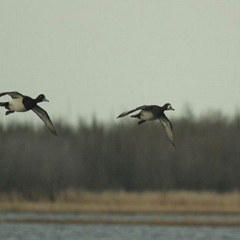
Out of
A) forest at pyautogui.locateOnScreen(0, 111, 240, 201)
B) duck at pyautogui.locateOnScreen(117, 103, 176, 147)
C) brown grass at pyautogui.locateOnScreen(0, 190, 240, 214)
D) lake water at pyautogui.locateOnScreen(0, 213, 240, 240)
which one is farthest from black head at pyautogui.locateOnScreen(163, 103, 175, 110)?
forest at pyautogui.locateOnScreen(0, 111, 240, 201)

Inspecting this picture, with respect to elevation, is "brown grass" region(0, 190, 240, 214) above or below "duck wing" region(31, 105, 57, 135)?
below

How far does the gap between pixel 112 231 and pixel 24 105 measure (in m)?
24.5

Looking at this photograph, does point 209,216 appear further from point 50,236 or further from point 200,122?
point 200,122

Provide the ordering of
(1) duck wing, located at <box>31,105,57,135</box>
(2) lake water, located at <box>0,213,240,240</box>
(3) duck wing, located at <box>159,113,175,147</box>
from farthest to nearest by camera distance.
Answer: (2) lake water, located at <box>0,213,240,240</box> < (3) duck wing, located at <box>159,113,175,147</box> < (1) duck wing, located at <box>31,105,57,135</box>

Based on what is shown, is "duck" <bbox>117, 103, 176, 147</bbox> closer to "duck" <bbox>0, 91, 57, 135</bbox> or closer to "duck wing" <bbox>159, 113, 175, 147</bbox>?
"duck wing" <bbox>159, 113, 175, 147</bbox>

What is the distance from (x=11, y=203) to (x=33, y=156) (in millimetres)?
4670

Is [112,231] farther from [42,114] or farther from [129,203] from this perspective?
[42,114]

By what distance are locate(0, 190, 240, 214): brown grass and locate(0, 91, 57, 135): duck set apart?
26113 mm

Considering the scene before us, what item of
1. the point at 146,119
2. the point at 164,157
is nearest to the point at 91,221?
the point at 164,157

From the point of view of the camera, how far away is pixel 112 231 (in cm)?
3052

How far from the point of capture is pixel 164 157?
46.2 m

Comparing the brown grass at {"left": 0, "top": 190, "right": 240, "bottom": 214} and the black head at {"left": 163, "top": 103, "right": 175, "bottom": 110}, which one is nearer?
the black head at {"left": 163, "top": 103, "right": 175, "bottom": 110}

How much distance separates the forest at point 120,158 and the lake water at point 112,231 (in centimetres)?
703

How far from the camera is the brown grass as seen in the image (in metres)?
33.1
